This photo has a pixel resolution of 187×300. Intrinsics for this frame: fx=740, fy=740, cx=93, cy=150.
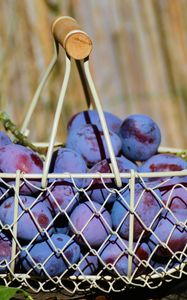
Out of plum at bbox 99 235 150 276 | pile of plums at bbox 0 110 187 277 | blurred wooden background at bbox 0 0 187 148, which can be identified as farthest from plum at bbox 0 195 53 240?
blurred wooden background at bbox 0 0 187 148

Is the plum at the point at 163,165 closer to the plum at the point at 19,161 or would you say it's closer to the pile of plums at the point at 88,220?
the pile of plums at the point at 88,220

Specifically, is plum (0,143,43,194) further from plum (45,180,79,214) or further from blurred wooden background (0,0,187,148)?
blurred wooden background (0,0,187,148)

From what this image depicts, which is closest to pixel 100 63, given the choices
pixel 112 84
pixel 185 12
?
pixel 112 84

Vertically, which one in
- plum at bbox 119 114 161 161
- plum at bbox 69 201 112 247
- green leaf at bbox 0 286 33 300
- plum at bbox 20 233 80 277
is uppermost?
plum at bbox 119 114 161 161

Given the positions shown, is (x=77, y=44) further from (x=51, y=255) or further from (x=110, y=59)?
(x=110, y=59)

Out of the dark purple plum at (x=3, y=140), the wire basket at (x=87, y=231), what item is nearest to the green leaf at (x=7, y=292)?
the wire basket at (x=87, y=231)

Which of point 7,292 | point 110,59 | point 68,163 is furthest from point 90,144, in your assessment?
point 110,59
